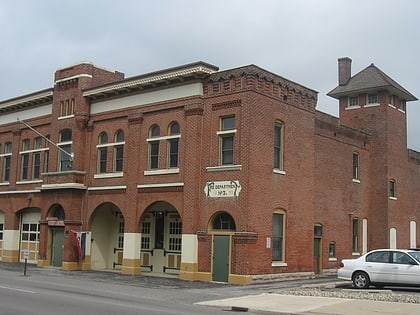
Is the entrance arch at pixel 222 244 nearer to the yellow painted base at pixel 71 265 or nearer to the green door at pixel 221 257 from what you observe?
the green door at pixel 221 257

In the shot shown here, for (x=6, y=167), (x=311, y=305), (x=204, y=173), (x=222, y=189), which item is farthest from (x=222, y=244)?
(x=6, y=167)

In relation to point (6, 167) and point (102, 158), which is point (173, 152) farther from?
point (6, 167)

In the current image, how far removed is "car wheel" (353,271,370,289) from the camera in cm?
2234

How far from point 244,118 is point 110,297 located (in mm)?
10251

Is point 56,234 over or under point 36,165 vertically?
under

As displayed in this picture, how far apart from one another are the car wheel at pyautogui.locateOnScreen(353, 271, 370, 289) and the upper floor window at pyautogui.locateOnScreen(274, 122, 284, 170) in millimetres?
6725

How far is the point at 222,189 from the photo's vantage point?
2598 centimetres

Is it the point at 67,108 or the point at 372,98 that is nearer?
the point at 67,108

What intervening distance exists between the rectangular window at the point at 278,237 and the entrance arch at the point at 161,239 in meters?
5.26

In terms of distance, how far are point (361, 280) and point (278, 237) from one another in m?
5.39

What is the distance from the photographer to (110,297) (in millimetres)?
18797

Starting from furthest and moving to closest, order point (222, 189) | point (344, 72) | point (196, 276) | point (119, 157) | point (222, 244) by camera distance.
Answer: point (344, 72), point (119, 157), point (196, 276), point (222, 189), point (222, 244)

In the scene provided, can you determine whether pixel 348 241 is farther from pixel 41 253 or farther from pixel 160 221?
pixel 41 253

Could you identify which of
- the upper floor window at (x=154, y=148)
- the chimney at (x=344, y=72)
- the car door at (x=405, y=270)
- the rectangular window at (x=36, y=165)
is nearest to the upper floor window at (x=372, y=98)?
the chimney at (x=344, y=72)
